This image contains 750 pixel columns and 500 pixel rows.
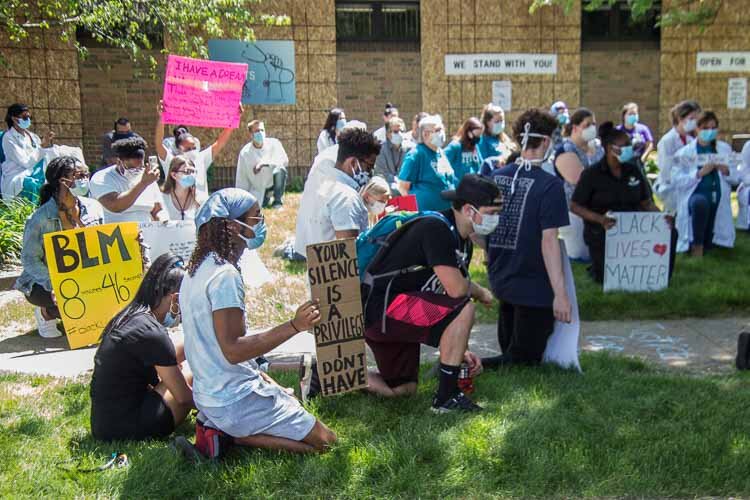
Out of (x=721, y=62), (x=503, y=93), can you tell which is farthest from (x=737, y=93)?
(x=503, y=93)

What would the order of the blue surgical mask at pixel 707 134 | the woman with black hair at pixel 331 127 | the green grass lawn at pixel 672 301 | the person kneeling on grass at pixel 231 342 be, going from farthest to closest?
1. the woman with black hair at pixel 331 127
2. the blue surgical mask at pixel 707 134
3. the green grass lawn at pixel 672 301
4. the person kneeling on grass at pixel 231 342

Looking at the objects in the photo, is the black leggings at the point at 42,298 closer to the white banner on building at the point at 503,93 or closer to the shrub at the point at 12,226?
the shrub at the point at 12,226

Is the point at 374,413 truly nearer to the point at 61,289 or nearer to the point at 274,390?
the point at 274,390

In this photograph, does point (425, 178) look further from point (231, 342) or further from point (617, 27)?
point (617, 27)

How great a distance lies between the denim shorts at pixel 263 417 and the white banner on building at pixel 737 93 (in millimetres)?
17168

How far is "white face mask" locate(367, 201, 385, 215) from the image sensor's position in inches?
217

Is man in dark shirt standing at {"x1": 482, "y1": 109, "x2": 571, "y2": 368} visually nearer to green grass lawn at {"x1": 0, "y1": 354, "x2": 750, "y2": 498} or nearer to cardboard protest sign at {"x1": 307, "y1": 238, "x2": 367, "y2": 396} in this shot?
green grass lawn at {"x1": 0, "y1": 354, "x2": 750, "y2": 498}

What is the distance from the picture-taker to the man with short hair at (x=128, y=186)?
6.95 metres

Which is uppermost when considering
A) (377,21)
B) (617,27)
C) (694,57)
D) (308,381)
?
(377,21)

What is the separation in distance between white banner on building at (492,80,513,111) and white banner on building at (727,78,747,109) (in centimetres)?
523

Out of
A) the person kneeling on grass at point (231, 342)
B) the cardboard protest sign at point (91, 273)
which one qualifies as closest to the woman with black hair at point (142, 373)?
the person kneeling on grass at point (231, 342)

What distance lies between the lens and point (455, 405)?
4777 mm

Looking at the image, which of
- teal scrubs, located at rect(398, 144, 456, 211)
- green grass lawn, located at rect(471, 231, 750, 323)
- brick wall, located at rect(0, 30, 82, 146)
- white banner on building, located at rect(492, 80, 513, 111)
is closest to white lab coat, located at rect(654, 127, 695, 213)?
green grass lawn, located at rect(471, 231, 750, 323)

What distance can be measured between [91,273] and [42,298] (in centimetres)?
63
